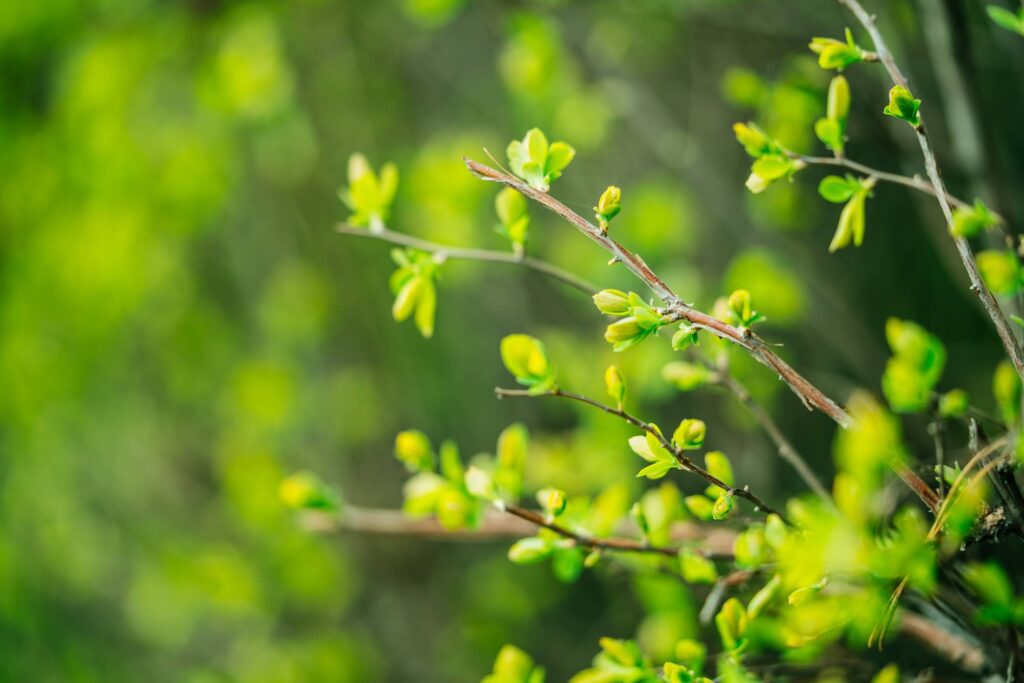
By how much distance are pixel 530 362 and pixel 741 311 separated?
16cm

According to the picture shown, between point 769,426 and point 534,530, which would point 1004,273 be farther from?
point 534,530

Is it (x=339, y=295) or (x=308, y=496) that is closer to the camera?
(x=308, y=496)

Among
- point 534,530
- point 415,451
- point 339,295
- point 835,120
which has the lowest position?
point 339,295

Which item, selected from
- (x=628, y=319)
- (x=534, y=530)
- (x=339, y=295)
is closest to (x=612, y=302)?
(x=628, y=319)

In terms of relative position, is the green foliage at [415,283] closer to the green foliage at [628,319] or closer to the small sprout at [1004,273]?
the green foliage at [628,319]

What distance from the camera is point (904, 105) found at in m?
0.46

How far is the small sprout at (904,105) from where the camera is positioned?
17.9 inches

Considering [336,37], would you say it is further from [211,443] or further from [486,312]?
[211,443]

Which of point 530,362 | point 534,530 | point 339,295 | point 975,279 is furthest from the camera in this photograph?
point 339,295

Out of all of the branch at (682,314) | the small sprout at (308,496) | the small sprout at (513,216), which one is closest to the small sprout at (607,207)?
the branch at (682,314)

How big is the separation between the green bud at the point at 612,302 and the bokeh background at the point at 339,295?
2.03 ft

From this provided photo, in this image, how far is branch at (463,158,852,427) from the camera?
47 cm

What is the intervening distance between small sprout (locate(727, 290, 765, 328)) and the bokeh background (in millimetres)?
593

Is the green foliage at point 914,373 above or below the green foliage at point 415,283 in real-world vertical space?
above
